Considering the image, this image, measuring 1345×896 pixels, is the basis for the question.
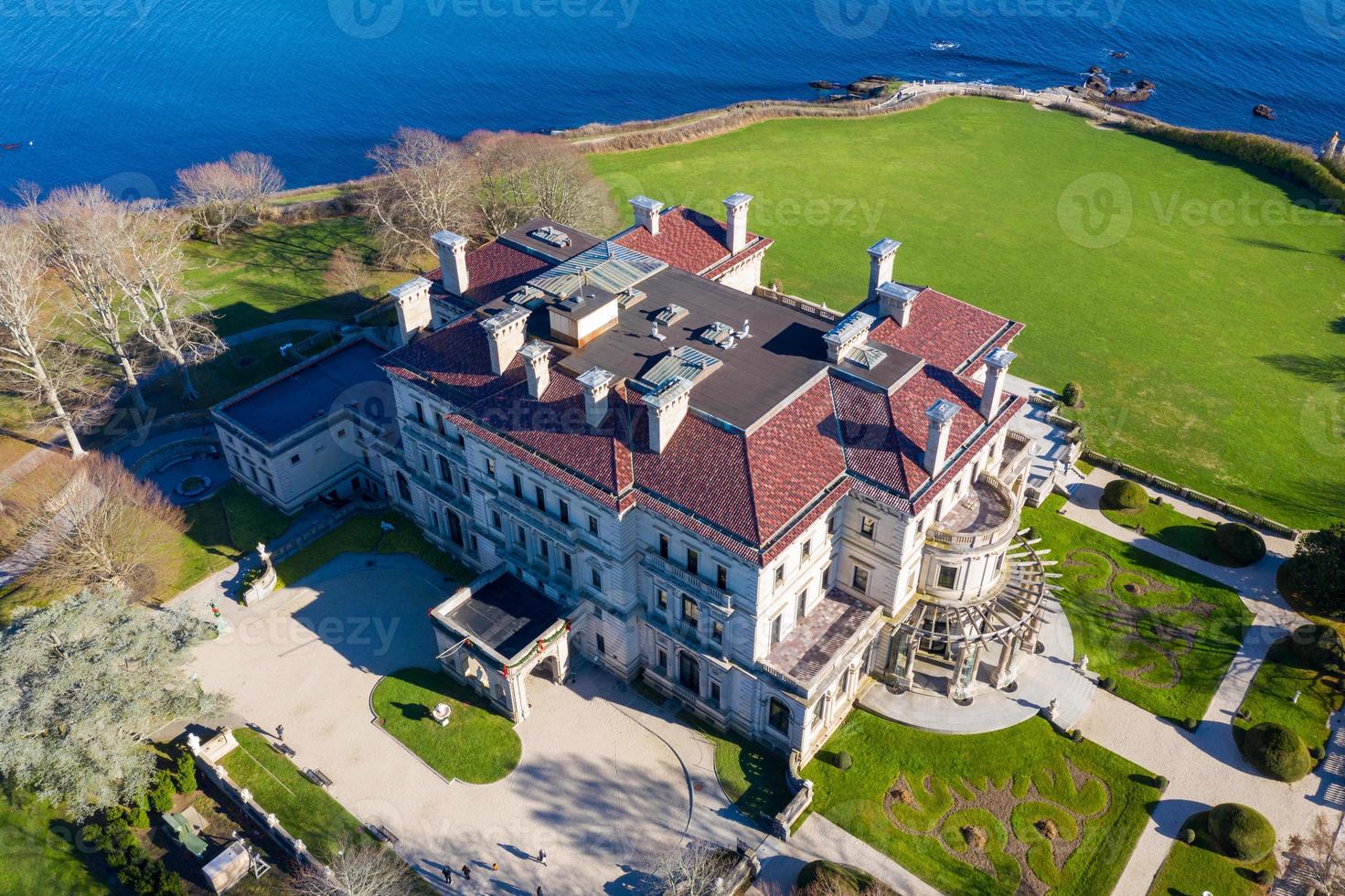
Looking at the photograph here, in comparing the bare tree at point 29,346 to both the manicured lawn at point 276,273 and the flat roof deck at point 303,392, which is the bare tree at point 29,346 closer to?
the flat roof deck at point 303,392

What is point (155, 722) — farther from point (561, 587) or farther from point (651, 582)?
point (651, 582)

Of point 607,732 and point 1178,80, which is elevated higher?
point 1178,80

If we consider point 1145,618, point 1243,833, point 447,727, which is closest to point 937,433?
point 1145,618

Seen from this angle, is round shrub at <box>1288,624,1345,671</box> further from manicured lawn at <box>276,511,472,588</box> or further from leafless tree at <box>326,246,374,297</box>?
leafless tree at <box>326,246,374,297</box>

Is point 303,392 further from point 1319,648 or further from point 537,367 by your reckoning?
point 1319,648

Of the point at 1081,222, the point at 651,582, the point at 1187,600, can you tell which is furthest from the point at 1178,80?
the point at 651,582

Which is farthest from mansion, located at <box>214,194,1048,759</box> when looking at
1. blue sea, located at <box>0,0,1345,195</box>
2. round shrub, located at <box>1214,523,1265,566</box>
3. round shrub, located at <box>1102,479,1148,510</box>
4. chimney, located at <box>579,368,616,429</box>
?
blue sea, located at <box>0,0,1345,195</box>

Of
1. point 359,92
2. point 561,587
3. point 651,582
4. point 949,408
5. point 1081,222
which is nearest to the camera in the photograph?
point 949,408
